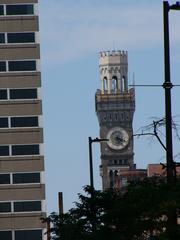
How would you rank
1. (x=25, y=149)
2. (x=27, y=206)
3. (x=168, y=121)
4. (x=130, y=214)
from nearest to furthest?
(x=168, y=121)
(x=130, y=214)
(x=27, y=206)
(x=25, y=149)

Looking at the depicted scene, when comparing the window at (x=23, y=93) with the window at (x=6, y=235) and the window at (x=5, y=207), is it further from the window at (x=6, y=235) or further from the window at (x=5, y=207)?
the window at (x=6, y=235)

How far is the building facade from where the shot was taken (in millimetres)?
184625

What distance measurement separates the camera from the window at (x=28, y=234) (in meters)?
183

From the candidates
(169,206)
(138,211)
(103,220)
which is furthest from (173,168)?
(103,220)

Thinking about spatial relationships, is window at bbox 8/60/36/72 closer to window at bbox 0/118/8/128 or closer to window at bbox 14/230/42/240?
window at bbox 0/118/8/128

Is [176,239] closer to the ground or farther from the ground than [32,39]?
closer to the ground

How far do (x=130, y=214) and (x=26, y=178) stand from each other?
15642cm

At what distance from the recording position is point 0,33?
19525 cm

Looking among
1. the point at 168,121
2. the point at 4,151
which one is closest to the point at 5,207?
the point at 4,151

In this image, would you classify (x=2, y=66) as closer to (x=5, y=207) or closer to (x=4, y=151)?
(x=4, y=151)

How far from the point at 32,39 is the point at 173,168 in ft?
549

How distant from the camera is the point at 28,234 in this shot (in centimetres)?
18288

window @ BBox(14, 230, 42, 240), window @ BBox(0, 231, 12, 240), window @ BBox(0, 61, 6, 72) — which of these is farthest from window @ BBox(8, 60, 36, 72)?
window @ BBox(14, 230, 42, 240)

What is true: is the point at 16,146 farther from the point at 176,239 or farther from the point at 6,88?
the point at 176,239
